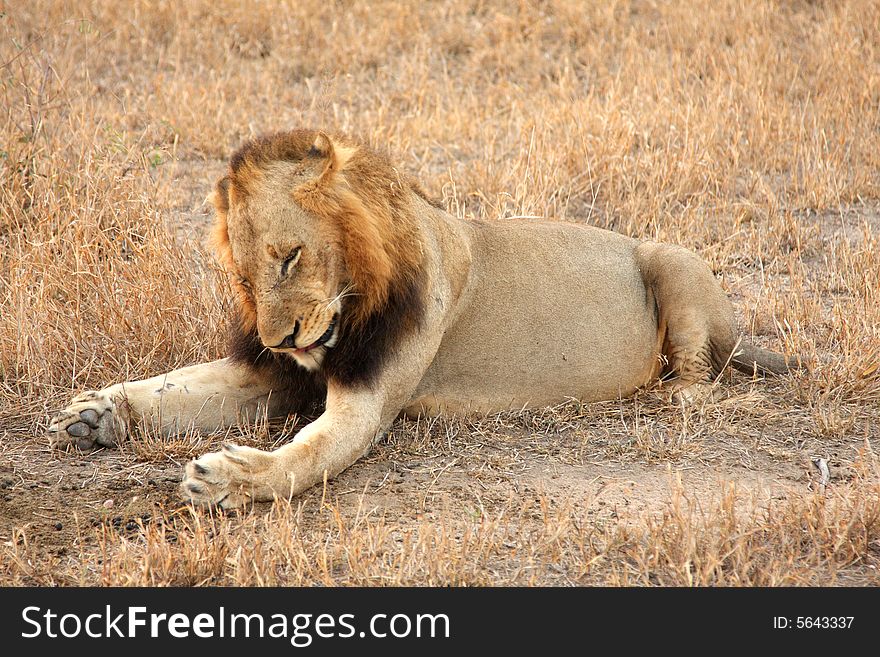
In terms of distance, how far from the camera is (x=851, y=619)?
8.91 feet

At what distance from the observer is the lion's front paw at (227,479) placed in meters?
3.25

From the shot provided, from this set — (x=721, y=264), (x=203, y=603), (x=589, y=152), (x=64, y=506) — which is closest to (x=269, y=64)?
(x=589, y=152)

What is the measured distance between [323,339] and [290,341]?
0.16m

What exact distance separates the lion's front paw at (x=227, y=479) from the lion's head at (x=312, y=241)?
0.36 metres

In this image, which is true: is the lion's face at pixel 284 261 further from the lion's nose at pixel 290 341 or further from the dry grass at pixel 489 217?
the dry grass at pixel 489 217

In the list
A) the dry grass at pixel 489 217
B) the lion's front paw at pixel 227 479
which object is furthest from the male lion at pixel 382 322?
the dry grass at pixel 489 217

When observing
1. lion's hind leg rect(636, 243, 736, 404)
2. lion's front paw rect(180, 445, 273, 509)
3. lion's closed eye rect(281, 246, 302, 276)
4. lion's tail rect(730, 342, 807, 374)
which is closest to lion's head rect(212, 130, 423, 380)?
lion's closed eye rect(281, 246, 302, 276)

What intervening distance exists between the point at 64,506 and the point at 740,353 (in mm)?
2788

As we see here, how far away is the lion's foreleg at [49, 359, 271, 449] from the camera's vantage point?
382cm

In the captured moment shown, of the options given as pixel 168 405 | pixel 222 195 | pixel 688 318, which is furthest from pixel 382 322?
pixel 688 318

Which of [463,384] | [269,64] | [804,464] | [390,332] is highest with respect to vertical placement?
[269,64]

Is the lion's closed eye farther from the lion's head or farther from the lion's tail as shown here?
the lion's tail

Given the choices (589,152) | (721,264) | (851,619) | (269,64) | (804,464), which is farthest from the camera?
(269,64)

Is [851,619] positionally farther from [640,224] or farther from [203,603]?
[640,224]
